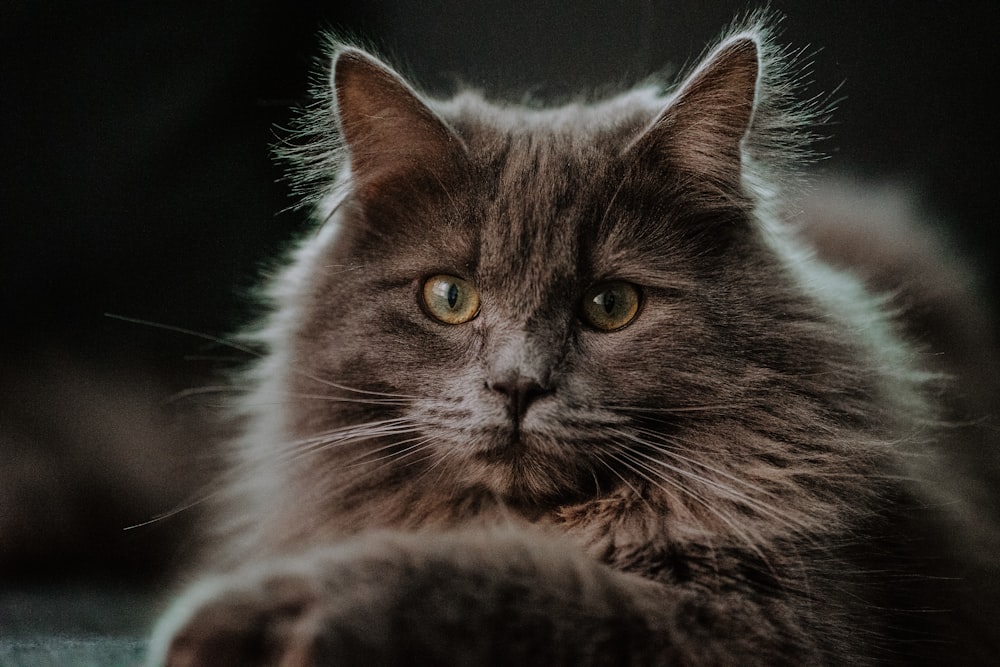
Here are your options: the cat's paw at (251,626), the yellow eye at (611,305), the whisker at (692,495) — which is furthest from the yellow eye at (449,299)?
the cat's paw at (251,626)

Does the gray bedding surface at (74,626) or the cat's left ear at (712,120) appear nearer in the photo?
the cat's left ear at (712,120)

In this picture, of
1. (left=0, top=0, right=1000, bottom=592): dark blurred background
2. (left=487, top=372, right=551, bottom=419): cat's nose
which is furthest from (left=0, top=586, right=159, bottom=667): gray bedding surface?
(left=487, top=372, right=551, bottom=419): cat's nose

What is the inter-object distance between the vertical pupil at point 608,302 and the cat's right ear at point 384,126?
30cm

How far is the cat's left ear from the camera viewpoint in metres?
1.11

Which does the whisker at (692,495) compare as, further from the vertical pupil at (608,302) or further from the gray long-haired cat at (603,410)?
the vertical pupil at (608,302)

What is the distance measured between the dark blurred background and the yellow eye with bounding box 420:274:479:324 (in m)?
0.39

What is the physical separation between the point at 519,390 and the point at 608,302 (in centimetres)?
22

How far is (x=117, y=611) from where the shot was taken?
4.68 ft

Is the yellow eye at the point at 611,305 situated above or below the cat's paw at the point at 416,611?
above

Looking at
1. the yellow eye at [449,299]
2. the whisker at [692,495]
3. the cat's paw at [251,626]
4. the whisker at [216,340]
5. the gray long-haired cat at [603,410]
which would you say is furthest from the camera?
the whisker at [216,340]

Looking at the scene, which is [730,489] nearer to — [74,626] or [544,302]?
[544,302]

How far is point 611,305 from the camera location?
116 cm

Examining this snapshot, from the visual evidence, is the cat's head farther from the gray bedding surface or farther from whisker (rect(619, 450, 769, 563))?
the gray bedding surface

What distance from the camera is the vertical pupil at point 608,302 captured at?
1.16 m
